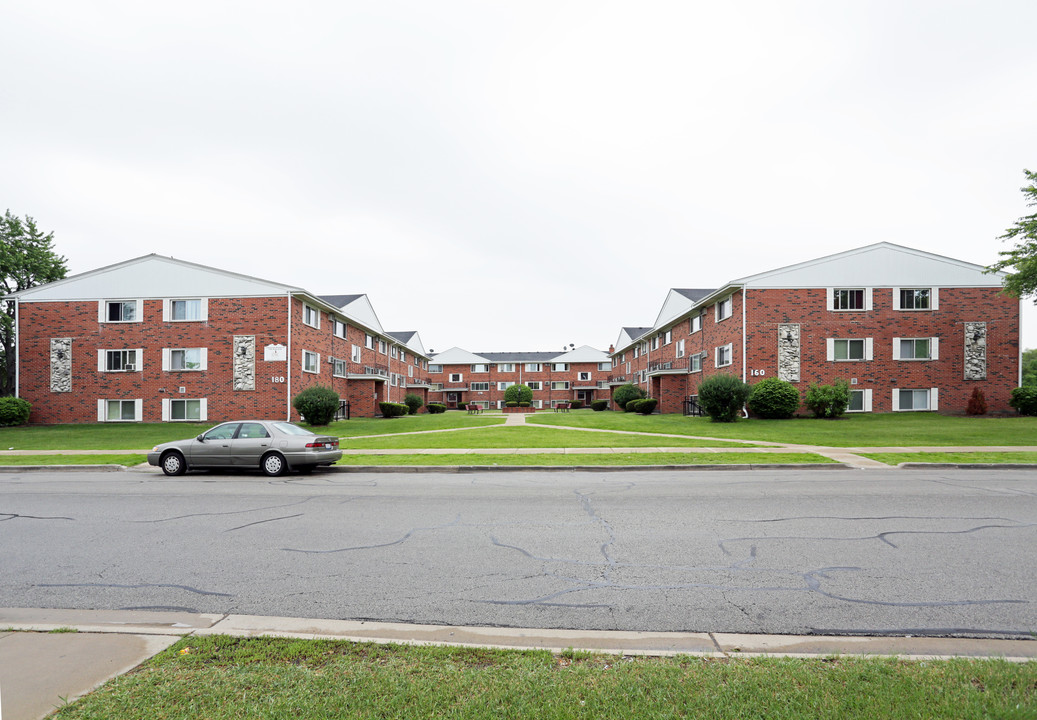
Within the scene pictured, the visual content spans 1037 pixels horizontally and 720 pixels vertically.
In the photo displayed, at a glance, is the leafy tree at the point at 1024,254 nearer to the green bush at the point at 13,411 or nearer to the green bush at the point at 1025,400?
the green bush at the point at 1025,400

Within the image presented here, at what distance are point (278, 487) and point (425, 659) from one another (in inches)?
382

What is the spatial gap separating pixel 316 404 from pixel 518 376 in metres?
50.6

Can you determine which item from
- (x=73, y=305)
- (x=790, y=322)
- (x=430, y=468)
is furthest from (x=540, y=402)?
(x=430, y=468)

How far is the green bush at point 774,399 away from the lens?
29203 mm

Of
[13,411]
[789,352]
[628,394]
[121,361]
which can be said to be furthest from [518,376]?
[13,411]

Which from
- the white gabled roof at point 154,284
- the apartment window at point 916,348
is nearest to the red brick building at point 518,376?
the apartment window at point 916,348

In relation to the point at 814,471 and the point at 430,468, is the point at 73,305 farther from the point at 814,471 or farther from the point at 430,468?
the point at 814,471

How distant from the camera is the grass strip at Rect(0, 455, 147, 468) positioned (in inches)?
645

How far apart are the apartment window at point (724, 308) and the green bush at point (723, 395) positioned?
6272 mm

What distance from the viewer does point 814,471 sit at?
1407 cm

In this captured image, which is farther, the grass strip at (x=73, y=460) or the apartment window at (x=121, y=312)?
the apartment window at (x=121, y=312)

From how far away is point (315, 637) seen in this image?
410 cm

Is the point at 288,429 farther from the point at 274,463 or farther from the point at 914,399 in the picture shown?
the point at 914,399

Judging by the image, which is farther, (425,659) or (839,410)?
(839,410)
